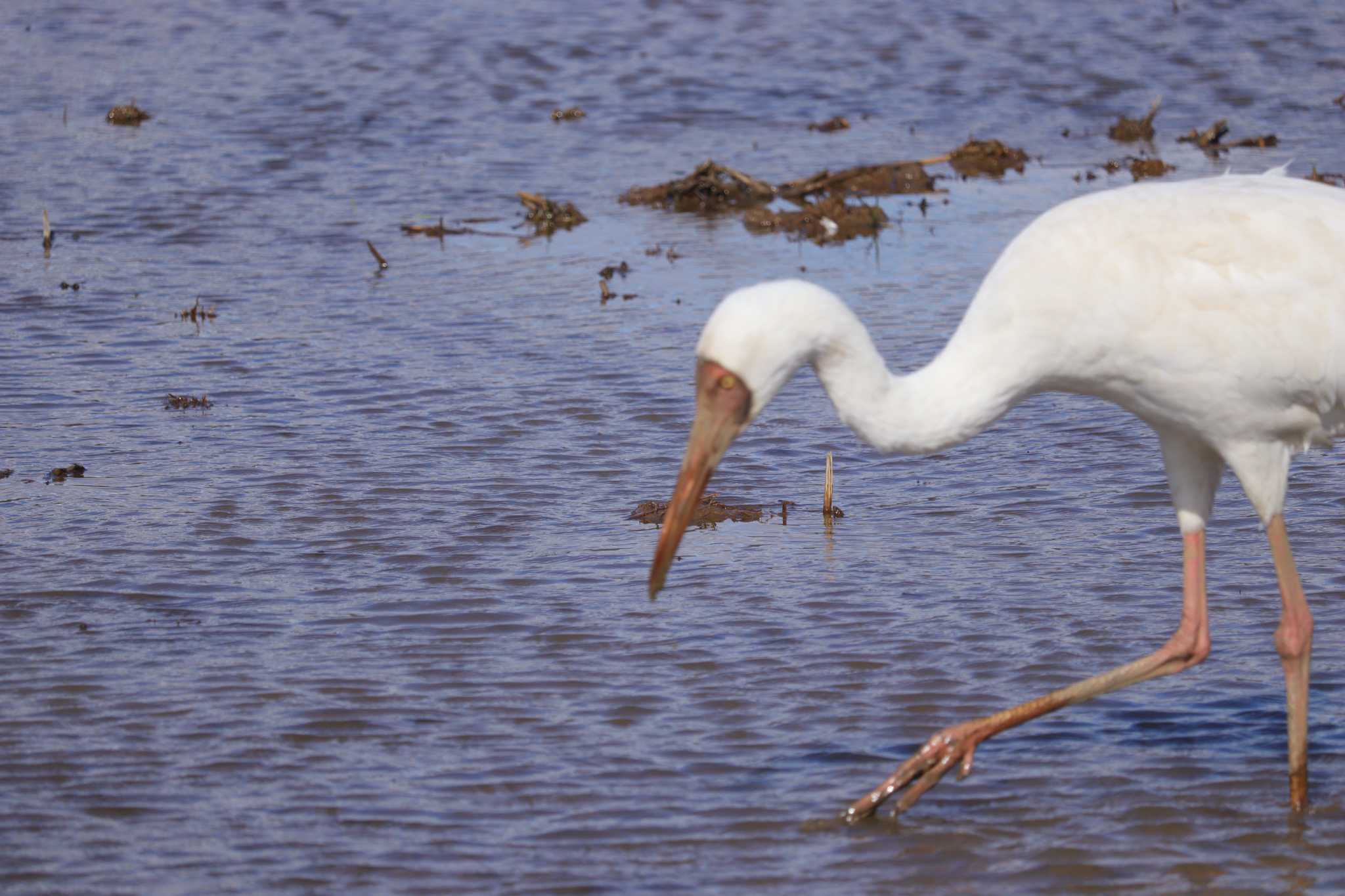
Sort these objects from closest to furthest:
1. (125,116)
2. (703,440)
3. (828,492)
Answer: (703,440)
(828,492)
(125,116)

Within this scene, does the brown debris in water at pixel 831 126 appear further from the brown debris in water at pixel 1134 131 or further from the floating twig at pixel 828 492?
the floating twig at pixel 828 492

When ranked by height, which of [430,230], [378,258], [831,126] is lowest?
[378,258]

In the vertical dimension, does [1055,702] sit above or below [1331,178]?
below

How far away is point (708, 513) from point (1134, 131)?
A: 827 cm

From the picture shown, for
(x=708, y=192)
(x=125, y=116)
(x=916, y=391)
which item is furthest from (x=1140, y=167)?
(x=916, y=391)

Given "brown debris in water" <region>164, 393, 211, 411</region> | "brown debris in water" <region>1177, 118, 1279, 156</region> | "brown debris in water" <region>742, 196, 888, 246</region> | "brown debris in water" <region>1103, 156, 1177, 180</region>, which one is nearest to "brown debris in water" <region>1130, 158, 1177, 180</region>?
"brown debris in water" <region>1103, 156, 1177, 180</region>

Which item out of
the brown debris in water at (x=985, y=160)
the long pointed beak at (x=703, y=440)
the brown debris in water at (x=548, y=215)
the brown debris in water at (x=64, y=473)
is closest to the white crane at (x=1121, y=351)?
the long pointed beak at (x=703, y=440)

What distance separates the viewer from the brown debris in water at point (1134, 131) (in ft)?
48.5

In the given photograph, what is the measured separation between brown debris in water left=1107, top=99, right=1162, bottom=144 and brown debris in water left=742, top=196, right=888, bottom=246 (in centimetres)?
311

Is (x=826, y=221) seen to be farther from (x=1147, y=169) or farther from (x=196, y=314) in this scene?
(x=196, y=314)

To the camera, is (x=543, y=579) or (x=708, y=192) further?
(x=708, y=192)

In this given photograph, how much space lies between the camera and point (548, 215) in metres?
12.7

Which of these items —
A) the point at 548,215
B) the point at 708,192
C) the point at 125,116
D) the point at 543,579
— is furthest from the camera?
the point at 125,116

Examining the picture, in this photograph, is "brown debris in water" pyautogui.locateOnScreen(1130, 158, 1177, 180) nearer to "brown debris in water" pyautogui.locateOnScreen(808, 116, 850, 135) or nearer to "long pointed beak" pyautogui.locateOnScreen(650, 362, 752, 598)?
"brown debris in water" pyautogui.locateOnScreen(808, 116, 850, 135)
